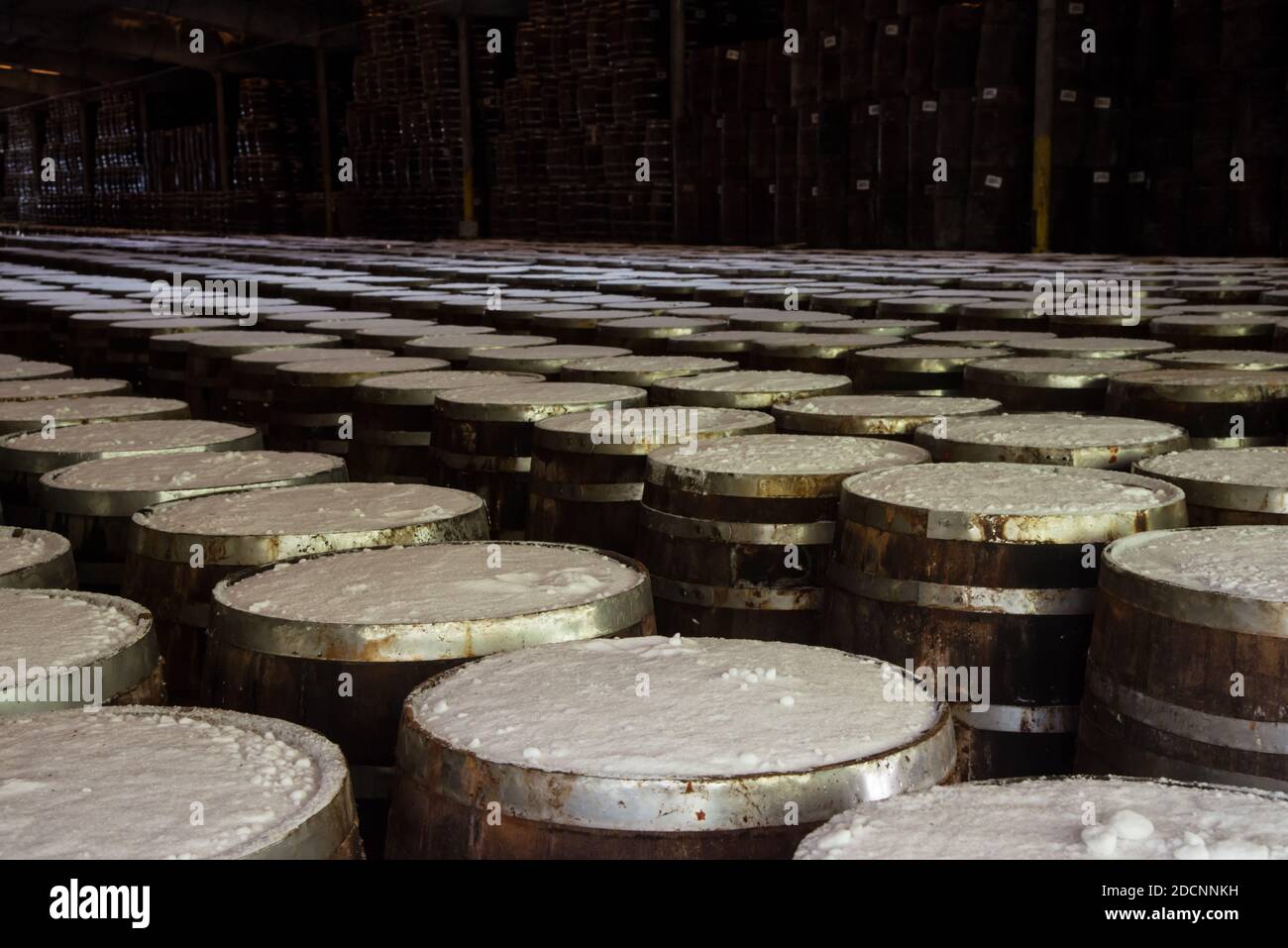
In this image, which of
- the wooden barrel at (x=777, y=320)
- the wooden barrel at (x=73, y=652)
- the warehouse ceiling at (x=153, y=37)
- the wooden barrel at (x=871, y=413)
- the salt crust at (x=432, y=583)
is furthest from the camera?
the warehouse ceiling at (x=153, y=37)

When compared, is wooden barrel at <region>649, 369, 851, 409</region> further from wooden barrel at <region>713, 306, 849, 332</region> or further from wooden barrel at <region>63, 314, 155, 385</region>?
wooden barrel at <region>63, 314, 155, 385</region>

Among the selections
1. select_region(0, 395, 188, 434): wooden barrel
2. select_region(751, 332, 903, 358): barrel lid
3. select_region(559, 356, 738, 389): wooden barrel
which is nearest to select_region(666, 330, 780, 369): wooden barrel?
select_region(751, 332, 903, 358): barrel lid

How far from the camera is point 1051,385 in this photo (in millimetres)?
4230

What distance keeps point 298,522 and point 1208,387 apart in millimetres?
2595

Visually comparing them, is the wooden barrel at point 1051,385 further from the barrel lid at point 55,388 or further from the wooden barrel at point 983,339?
the barrel lid at point 55,388

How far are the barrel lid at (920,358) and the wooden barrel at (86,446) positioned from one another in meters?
2.13

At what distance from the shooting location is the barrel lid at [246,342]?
5.73 metres

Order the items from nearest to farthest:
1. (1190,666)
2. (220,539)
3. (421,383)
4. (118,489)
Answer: (1190,666)
(220,539)
(118,489)
(421,383)

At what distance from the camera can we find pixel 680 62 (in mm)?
18328

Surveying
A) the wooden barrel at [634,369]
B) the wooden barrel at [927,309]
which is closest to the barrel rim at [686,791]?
the wooden barrel at [634,369]

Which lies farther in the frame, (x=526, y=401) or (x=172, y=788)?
(x=526, y=401)

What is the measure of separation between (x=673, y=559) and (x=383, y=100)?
24.0 m

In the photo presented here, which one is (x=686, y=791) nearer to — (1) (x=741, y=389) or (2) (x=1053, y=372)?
(1) (x=741, y=389)

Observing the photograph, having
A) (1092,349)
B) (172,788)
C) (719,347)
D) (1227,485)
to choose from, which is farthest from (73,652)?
(1092,349)
